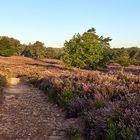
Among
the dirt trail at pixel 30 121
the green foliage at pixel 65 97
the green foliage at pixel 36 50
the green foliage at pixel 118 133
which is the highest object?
the green foliage at pixel 118 133

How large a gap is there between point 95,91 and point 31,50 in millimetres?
99208

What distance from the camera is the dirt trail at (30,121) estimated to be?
9133 mm

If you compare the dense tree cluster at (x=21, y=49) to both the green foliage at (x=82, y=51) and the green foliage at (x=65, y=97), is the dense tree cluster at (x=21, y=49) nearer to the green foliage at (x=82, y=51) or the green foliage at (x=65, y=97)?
the green foliage at (x=82, y=51)

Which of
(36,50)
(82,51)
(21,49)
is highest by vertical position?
(82,51)

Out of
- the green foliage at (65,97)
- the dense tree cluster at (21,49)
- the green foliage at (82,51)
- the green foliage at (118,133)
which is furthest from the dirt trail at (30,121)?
the dense tree cluster at (21,49)

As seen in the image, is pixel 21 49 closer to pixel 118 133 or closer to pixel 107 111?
pixel 107 111

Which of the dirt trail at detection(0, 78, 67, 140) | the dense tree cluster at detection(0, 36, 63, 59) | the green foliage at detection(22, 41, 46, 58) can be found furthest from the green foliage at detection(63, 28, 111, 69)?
the green foliage at detection(22, 41, 46, 58)

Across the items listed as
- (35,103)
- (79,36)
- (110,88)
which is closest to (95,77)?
(35,103)

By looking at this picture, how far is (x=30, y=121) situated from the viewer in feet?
34.9

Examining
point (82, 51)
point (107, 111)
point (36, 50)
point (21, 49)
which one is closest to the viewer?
point (107, 111)

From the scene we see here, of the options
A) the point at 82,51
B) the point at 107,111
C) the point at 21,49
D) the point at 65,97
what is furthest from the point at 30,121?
the point at 21,49

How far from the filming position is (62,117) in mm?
11391

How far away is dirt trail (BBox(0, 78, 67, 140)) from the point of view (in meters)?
9.13

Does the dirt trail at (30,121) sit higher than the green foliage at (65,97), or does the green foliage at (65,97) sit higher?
the green foliage at (65,97)
